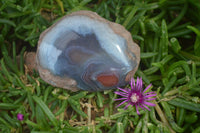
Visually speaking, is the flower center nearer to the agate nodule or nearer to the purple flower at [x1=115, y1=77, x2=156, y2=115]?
the purple flower at [x1=115, y1=77, x2=156, y2=115]

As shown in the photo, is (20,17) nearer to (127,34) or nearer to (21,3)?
(21,3)

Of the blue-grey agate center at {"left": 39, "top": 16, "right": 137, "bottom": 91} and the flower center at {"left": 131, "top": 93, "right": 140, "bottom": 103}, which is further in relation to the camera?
the flower center at {"left": 131, "top": 93, "right": 140, "bottom": 103}

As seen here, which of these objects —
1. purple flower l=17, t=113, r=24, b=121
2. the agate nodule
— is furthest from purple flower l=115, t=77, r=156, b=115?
purple flower l=17, t=113, r=24, b=121

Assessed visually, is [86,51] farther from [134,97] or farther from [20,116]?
[20,116]

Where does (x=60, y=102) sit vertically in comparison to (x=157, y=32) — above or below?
below

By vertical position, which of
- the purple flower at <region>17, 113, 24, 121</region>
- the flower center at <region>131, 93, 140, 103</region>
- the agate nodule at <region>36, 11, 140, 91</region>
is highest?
the agate nodule at <region>36, 11, 140, 91</region>

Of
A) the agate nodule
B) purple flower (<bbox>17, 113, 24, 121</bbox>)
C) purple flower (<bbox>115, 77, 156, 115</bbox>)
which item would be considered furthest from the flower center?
purple flower (<bbox>17, 113, 24, 121</bbox>)

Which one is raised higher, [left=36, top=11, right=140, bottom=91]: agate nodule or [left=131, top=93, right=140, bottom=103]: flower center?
[left=36, top=11, right=140, bottom=91]: agate nodule

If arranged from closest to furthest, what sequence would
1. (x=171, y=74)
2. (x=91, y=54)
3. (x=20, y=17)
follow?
1. (x=91, y=54)
2. (x=171, y=74)
3. (x=20, y=17)

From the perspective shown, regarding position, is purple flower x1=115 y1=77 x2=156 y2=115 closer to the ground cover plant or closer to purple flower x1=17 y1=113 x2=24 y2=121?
the ground cover plant

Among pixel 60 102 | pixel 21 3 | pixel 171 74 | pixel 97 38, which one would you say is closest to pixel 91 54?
pixel 97 38
